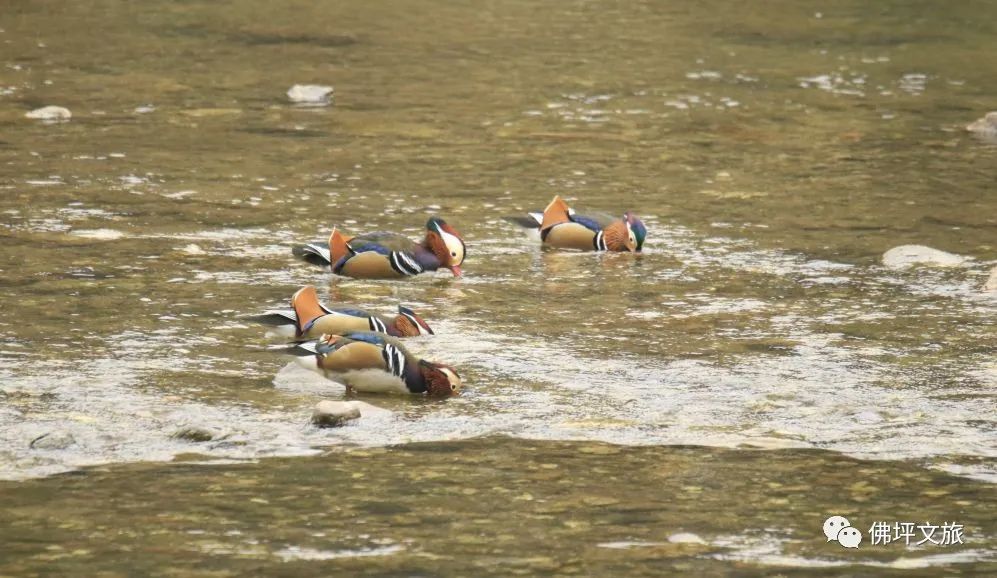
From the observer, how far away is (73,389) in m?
8.45

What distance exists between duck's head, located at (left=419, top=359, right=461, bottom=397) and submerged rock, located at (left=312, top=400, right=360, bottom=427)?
A: 0.55 meters

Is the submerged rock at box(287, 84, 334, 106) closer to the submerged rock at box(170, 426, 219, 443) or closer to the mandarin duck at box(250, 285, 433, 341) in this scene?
the mandarin duck at box(250, 285, 433, 341)

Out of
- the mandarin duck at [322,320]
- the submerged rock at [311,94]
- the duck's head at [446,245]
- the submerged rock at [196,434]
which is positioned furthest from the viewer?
the submerged rock at [311,94]

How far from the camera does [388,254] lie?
11.1m

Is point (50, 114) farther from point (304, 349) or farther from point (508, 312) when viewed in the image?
point (304, 349)

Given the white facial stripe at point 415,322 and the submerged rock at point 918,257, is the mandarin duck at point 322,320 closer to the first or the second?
the white facial stripe at point 415,322

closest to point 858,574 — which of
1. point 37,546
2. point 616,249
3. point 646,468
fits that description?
point 646,468

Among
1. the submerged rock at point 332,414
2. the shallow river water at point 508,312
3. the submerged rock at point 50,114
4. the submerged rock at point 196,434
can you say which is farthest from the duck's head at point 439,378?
the submerged rock at point 50,114

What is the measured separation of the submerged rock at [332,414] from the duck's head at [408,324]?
1411 millimetres

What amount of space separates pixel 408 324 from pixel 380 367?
3.22ft

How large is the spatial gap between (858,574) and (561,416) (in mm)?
2209

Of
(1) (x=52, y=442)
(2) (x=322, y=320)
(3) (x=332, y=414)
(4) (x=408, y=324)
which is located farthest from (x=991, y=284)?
(1) (x=52, y=442)

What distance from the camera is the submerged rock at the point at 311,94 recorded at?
707 inches

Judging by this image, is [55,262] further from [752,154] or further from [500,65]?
[500,65]
